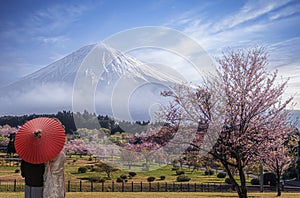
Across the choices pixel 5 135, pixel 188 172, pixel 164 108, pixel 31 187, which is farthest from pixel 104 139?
pixel 31 187

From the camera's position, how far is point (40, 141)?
14.2 feet

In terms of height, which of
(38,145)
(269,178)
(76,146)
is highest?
(38,145)

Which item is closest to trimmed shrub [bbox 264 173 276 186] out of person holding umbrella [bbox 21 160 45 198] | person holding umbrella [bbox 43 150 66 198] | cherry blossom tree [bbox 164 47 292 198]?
cherry blossom tree [bbox 164 47 292 198]

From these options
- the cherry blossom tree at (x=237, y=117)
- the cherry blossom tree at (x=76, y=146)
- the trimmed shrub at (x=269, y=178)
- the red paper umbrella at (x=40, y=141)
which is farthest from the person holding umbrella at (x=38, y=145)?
the cherry blossom tree at (x=76, y=146)

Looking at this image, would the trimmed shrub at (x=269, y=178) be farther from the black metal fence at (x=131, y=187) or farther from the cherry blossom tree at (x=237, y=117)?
the cherry blossom tree at (x=237, y=117)

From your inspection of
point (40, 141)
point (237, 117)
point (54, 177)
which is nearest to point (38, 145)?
point (40, 141)

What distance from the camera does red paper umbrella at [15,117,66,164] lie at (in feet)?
14.1

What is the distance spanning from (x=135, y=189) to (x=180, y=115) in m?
13.5

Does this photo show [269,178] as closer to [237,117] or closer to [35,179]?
[237,117]

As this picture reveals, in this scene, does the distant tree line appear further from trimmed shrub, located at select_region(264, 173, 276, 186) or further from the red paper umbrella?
trimmed shrub, located at select_region(264, 173, 276, 186)

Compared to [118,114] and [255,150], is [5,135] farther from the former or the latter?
[255,150]

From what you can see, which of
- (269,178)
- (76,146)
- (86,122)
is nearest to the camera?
(269,178)

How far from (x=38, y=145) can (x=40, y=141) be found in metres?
0.05

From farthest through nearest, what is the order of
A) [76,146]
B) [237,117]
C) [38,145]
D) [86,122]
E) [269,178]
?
1. [76,146]
2. [86,122]
3. [269,178]
4. [237,117]
5. [38,145]
